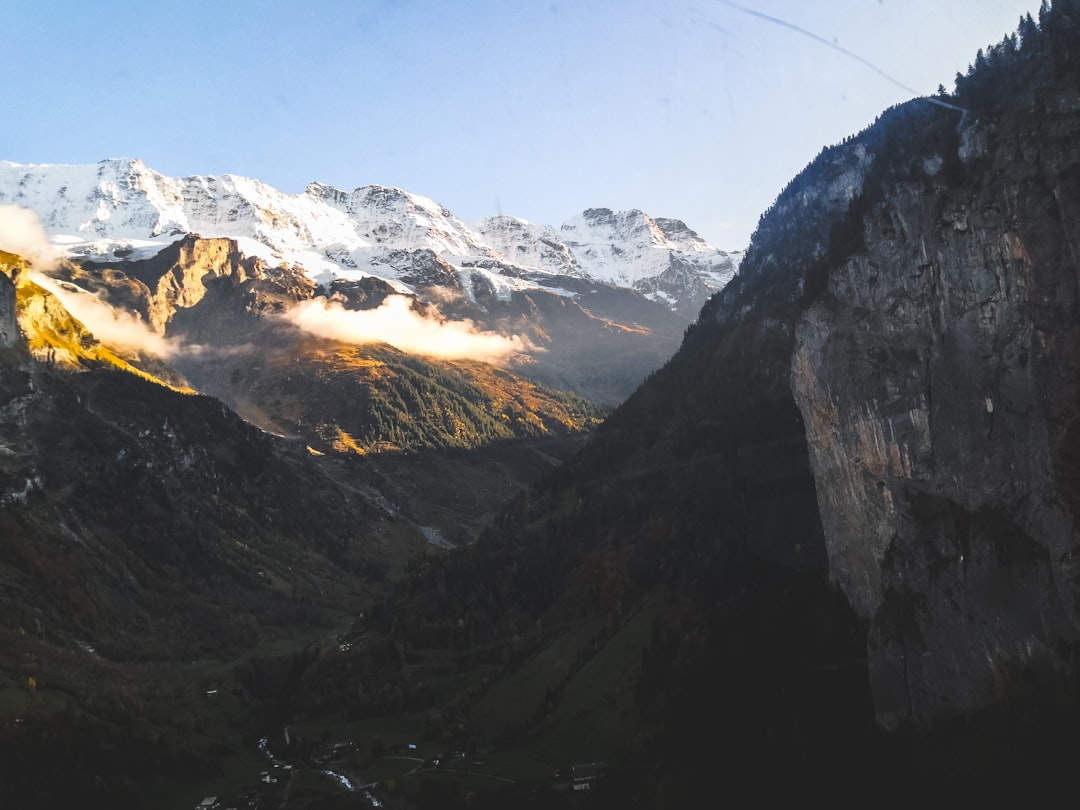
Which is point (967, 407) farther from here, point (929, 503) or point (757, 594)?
point (757, 594)

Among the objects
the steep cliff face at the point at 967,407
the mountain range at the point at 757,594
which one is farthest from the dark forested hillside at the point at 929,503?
the mountain range at the point at 757,594

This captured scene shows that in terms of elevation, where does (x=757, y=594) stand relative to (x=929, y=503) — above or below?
below

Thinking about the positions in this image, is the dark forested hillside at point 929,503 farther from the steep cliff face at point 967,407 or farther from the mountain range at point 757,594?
the mountain range at point 757,594

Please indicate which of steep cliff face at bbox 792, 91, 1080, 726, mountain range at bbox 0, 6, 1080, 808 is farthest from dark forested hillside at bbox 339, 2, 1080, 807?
mountain range at bbox 0, 6, 1080, 808

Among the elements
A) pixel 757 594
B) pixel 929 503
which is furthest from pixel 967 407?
pixel 757 594

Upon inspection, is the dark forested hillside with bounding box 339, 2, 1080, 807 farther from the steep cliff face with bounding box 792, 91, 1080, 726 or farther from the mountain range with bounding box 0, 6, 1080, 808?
the mountain range with bounding box 0, 6, 1080, 808

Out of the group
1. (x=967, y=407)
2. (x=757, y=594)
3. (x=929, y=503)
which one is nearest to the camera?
(x=967, y=407)

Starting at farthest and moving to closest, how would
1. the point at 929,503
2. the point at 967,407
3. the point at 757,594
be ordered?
the point at 757,594 → the point at 929,503 → the point at 967,407

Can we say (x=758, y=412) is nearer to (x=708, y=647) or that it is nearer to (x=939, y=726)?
(x=708, y=647)
